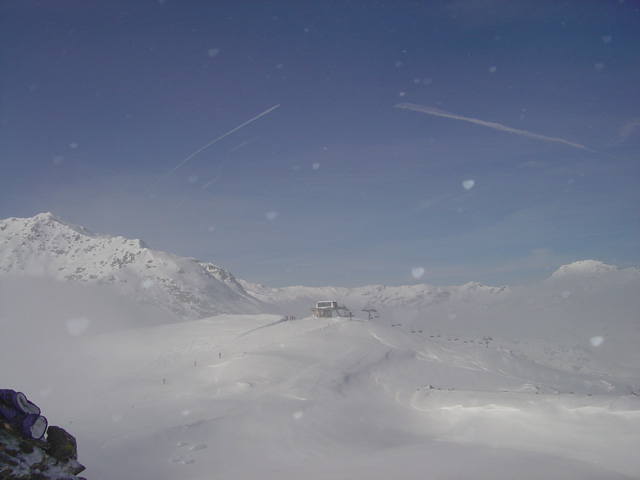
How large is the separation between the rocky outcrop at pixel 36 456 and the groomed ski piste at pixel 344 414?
13.5 feet

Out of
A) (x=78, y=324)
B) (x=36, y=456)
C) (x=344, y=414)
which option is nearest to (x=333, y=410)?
(x=344, y=414)

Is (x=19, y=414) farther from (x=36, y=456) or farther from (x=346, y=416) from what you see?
(x=346, y=416)

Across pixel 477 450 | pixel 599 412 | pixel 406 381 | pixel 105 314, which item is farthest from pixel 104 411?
pixel 105 314

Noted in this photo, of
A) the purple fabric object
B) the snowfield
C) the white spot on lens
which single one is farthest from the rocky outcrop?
the white spot on lens

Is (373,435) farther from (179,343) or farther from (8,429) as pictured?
(179,343)

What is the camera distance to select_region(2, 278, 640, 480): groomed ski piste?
15.1 m

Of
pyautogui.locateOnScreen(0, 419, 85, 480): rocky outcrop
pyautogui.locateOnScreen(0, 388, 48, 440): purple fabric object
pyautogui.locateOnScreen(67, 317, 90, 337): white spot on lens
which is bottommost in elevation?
pyautogui.locateOnScreen(0, 419, 85, 480): rocky outcrop

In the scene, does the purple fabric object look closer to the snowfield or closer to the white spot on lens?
the snowfield

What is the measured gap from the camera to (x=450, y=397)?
26.8 m

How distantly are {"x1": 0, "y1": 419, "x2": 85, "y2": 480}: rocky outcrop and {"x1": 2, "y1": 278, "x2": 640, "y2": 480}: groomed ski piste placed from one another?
4.13 m

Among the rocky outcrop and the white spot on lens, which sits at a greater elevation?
the white spot on lens

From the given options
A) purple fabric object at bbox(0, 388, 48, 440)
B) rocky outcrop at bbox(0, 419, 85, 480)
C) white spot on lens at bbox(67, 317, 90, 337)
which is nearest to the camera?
rocky outcrop at bbox(0, 419, 85, 480)

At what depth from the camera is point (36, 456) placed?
972cm

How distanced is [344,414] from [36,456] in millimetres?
17444
